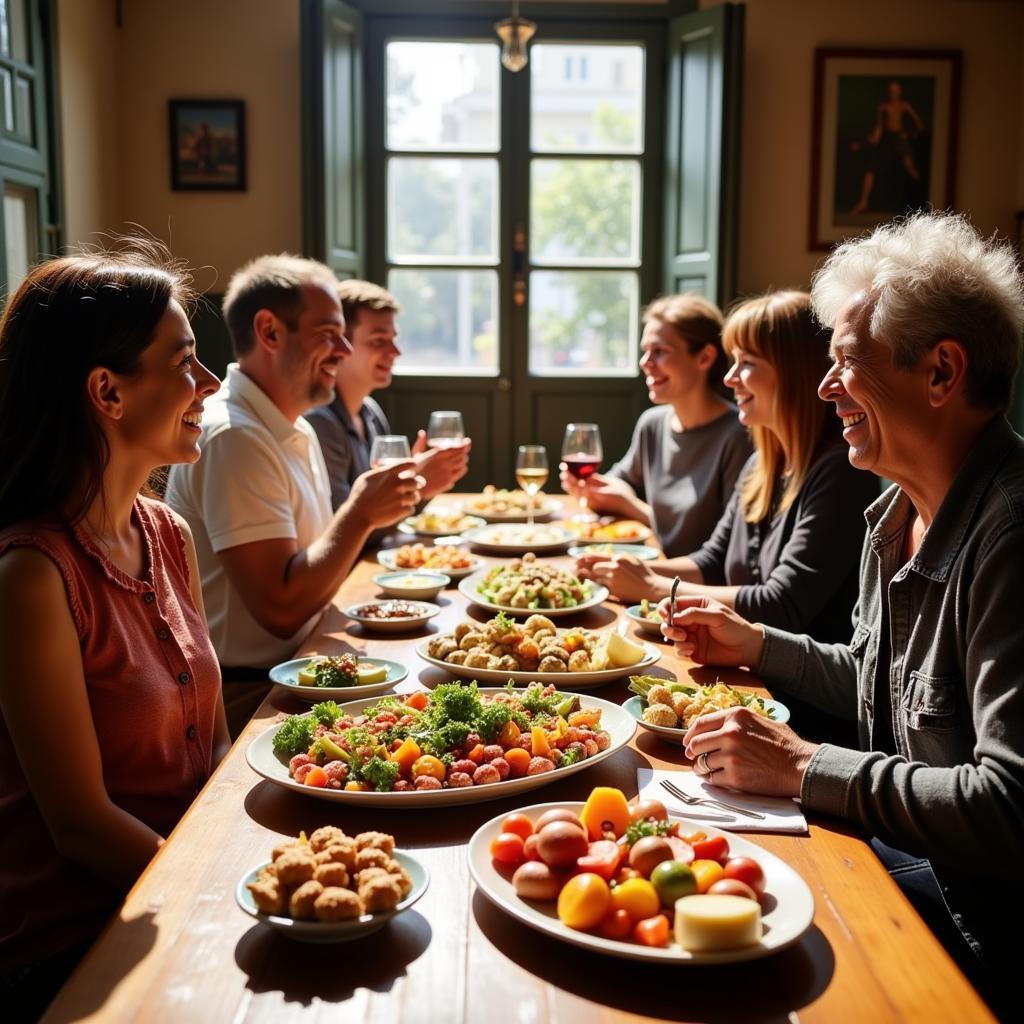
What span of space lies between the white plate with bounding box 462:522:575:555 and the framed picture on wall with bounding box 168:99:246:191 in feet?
10.4

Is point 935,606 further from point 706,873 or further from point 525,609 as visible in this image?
point 525,609

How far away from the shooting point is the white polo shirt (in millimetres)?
2244

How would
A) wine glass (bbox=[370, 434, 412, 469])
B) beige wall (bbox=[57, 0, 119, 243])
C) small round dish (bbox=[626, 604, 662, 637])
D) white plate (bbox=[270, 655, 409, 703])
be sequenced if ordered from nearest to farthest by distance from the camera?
white plate (bbox=[270, 655, 409, 703]), small round dish (bbox=[626, 604, 662, 637]), wine glass (bbox=[370, 434, 412, 469]), beige wall (bbox=[57, 0, 119, 243])

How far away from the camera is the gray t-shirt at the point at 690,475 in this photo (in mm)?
3398

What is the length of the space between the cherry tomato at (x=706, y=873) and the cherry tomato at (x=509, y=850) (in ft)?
0.54

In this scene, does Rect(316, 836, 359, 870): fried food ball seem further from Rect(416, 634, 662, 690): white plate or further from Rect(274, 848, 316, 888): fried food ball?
Rect(416, 634, 662, 690): white plate

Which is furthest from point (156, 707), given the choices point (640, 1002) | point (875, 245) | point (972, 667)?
point (875, 245)

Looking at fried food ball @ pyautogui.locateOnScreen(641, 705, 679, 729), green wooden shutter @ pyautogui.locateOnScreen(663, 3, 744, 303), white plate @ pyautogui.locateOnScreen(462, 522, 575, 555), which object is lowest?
white plate @ pyautogui.locateOnScreen(462, 522, 575, 555)

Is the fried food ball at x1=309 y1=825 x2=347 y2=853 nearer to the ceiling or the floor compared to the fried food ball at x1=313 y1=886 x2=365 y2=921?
nearer to the ceiling

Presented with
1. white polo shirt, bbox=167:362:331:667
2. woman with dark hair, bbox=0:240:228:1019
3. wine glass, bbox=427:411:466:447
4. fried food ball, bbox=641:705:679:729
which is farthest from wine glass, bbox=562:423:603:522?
fried food ball, bbox=641:705:679:729

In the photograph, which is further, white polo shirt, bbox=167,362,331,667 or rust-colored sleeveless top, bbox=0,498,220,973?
white polo shirt, bbox=167,362,331,667

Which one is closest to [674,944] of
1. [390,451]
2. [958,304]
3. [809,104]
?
[958,304]

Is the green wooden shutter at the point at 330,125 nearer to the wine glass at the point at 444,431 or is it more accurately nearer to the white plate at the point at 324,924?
the wine glass at the point at 444,431

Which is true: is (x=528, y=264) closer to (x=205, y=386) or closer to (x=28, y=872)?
(x=205, y=386)
